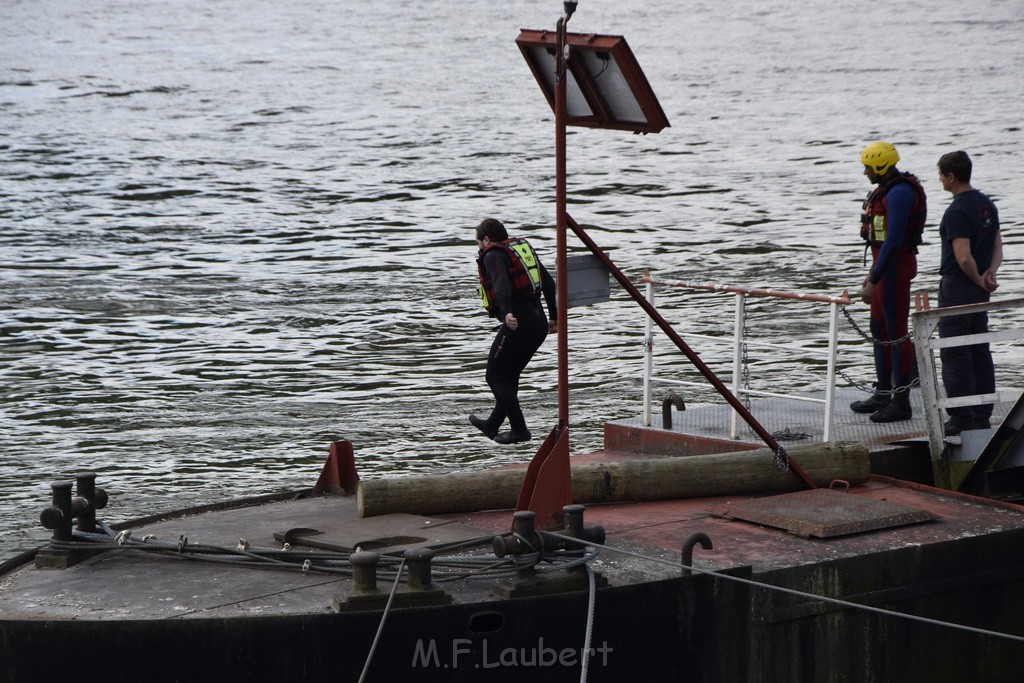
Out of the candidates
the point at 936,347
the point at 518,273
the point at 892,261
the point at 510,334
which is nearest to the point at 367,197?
the point at 510,334

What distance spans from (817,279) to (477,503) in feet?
48.5

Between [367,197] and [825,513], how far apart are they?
22509 millimetres

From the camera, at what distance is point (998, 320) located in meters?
19.9

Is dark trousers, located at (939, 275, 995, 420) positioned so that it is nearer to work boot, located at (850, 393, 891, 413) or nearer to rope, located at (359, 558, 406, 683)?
work boot, located at (850, 393, 891, 413)

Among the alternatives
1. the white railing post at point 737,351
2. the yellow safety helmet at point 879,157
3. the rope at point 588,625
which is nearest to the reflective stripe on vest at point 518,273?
the white railing post at point 737,351

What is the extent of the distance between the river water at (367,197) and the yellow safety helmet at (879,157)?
210 inches

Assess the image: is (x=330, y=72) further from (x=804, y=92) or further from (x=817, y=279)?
(x=817, y=279)

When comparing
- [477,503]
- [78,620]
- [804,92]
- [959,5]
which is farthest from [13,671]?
[959,5]

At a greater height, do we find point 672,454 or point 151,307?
point 151,307

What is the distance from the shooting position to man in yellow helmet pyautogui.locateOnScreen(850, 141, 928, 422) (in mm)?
9453

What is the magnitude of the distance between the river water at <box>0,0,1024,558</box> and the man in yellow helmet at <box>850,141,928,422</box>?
4721 millimetres

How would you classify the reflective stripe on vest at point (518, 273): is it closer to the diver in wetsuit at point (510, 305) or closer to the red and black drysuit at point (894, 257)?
the diver in wetsuit at point (510, 305)

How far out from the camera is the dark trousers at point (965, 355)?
9.04 meters

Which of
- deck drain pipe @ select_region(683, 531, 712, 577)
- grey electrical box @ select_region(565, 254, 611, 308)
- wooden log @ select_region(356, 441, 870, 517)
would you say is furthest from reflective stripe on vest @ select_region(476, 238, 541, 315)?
deck drain pipe @ select_region(683, 531, 712, 577)
